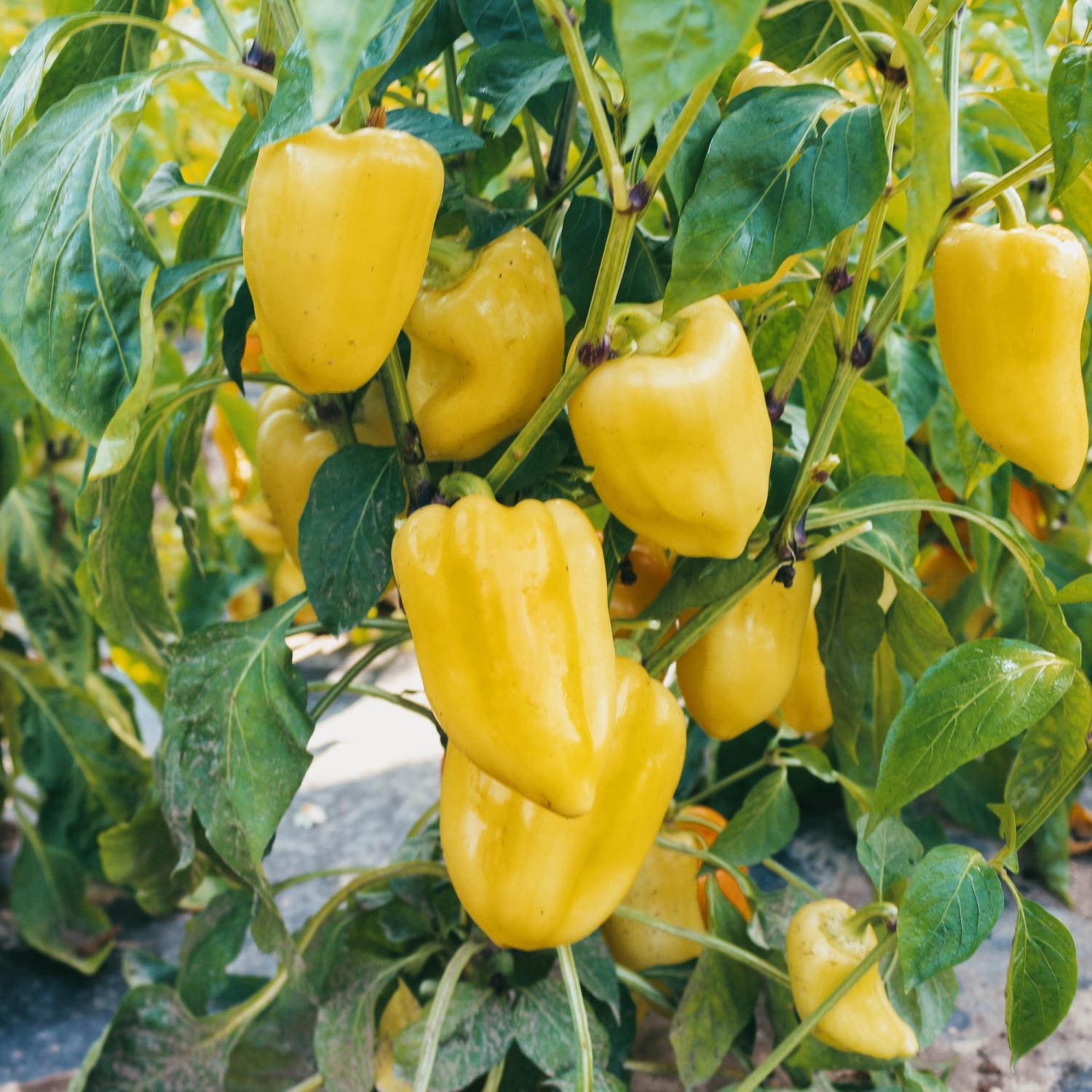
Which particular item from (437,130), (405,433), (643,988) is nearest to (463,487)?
(405,433)

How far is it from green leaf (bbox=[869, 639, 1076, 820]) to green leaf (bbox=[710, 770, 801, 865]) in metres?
0.24

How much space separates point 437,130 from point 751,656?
33 cm

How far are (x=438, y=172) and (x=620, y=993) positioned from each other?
61 centimetres

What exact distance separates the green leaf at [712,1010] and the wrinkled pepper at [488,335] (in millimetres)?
408

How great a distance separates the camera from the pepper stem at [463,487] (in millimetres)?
500

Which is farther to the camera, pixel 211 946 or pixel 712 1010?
pixel 211 946

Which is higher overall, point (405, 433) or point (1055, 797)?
point (405, 433)

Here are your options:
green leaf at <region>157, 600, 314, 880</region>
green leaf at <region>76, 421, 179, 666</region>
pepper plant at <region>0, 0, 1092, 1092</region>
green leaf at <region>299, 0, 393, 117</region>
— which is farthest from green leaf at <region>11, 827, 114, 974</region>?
green leaf at <region>299, 0, 393, 117</region>

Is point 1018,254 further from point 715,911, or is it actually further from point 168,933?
point 168,933

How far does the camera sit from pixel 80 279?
0.46m

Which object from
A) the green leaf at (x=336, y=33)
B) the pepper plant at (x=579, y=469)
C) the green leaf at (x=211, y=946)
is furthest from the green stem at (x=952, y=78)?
the green leaf at (x=211, y=946)

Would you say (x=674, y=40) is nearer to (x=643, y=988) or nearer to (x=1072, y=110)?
(x=1072, y=110)

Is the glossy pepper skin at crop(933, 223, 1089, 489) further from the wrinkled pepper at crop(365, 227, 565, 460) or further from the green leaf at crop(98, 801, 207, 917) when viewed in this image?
the green leaf at crop(98, 801, 207, 917)

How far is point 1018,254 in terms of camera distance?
0.48 metres
